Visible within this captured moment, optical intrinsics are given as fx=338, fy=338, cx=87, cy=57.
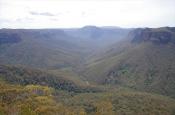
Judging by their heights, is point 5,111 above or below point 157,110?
above

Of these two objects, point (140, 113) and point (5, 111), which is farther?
point (140, 113)

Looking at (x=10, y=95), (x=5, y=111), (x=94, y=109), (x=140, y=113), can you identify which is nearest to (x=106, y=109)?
(x=94, y=109)

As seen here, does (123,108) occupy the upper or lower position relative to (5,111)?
lower

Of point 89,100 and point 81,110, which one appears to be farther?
point 89,100

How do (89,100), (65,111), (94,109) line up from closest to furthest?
(65,111) < (94,109) < (89,100)

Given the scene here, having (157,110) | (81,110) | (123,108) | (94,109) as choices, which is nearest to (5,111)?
(81,110)

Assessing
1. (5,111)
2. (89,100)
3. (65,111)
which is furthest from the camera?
(89,100)

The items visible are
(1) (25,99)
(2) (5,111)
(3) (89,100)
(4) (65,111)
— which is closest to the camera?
(2) (5,111)

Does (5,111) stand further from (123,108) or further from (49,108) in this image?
(123,108)

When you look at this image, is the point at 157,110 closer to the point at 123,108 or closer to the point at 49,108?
the point at 123,108
